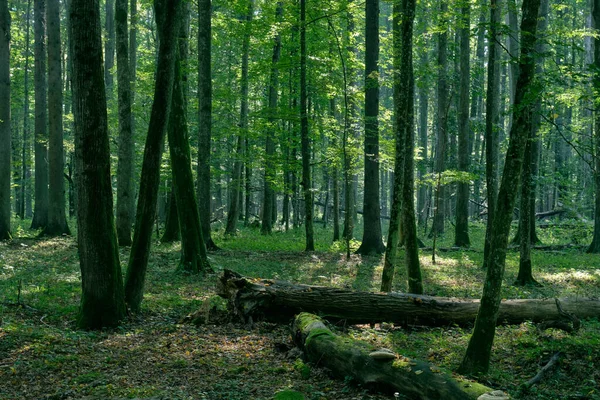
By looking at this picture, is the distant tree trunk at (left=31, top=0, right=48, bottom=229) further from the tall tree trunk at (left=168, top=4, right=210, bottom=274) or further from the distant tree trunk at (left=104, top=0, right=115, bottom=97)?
the distant tree trunk at (left=104, top=0, right=115, bottom=97)

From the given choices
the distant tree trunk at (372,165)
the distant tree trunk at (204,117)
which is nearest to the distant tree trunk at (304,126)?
the distant tree trunk at (372,165)

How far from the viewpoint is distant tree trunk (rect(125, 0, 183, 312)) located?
8.91 meters

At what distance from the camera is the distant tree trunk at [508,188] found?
229 inches

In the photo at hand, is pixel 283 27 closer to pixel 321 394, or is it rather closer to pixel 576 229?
pixel 321 394

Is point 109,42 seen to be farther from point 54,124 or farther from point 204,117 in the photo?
point 204,117

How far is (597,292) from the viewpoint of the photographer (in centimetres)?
1191

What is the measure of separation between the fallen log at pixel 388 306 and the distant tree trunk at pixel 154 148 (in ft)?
5.69

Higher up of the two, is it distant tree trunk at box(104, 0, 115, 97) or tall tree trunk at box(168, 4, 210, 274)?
distant tree trunk at box(104, 0, 115, 97)

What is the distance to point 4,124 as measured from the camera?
727 inches

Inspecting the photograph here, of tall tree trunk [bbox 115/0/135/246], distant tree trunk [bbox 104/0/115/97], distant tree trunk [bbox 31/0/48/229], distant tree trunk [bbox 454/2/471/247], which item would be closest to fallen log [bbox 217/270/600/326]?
tall tree trunk [bbox 115/0/135/246]

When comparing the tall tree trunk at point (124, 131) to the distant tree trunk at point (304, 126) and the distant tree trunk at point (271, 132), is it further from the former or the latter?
the distant tree trunk at point (304, 126)

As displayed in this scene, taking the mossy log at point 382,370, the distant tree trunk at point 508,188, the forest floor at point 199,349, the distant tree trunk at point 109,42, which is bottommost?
the forest floor at point 199,349

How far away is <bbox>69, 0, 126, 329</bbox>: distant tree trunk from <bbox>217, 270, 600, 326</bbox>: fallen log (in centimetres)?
210

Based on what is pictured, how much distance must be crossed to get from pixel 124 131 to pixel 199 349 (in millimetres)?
10705
